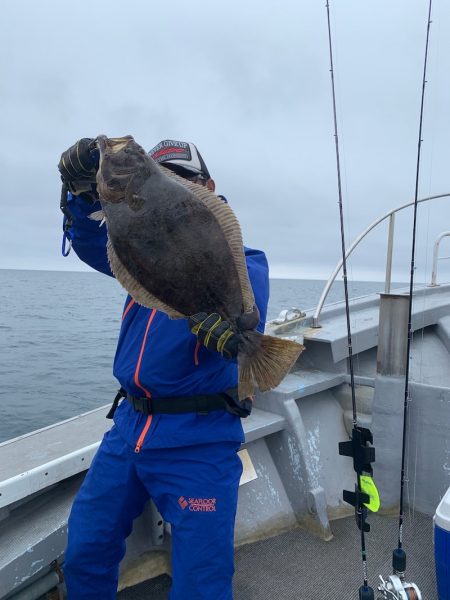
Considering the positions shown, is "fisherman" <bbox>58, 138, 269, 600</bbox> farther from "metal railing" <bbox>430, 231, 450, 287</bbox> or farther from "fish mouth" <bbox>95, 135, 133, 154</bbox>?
"metal railing" <bbox>430, 231, 450, 287</bbox>

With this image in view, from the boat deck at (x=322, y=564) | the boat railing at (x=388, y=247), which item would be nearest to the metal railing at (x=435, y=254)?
the boat railing at (x=388, y=247)

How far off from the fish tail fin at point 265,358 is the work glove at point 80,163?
1085mm

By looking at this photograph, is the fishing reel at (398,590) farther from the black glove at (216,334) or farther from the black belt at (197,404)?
the black glove at (216,334)

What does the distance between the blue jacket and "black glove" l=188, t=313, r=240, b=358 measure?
0.38 metres

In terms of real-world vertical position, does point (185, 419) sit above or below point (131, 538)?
above

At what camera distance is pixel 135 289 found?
2.17 metres

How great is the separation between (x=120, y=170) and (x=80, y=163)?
9.3 inches

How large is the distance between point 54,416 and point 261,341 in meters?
10.0

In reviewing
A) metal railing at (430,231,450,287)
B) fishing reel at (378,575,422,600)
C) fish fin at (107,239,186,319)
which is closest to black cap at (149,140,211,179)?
fish fin at (107,239,186,319)

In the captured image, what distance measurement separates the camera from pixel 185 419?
2.45m

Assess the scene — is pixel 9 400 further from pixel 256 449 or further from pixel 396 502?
pixel 396 502

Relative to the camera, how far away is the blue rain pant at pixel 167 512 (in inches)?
92.3

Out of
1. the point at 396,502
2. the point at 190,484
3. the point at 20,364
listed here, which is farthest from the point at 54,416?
the point at 190,484

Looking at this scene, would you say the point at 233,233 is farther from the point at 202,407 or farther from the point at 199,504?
the point at 199,504
